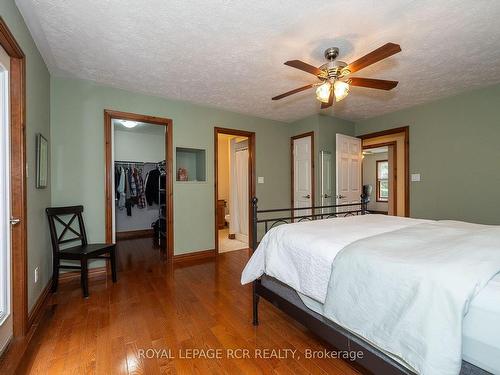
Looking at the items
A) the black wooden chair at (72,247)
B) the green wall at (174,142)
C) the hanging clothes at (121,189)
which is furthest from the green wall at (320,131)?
the hanging clothes at (121,189)

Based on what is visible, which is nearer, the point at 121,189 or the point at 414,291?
the point at 414,291

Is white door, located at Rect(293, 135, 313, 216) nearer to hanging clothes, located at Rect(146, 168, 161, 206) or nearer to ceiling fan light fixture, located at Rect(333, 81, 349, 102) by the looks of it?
ceiling fan light fixture, located at Rect(333, 81, 349, 102)

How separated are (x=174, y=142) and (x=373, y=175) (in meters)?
7.69

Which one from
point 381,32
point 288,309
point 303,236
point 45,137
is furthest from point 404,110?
point 45,137

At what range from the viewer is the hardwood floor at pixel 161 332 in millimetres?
1505

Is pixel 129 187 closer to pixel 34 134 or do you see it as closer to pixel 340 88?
pixel 34 134

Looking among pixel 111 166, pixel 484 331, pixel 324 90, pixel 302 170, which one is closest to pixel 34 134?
pixel 111 166

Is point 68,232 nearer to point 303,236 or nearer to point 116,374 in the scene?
point 116,374

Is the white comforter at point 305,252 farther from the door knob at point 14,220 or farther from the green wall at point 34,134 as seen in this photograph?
the green wall at point 34,134

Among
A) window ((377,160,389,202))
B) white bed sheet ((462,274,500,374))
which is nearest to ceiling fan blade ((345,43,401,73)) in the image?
white bed sheet ((462,274,500,374))

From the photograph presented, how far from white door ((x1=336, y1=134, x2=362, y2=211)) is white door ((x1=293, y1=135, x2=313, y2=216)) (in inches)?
20.4

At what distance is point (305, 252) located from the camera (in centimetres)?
150

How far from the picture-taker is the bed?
0.85 metres

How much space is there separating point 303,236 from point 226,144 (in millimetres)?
5083
